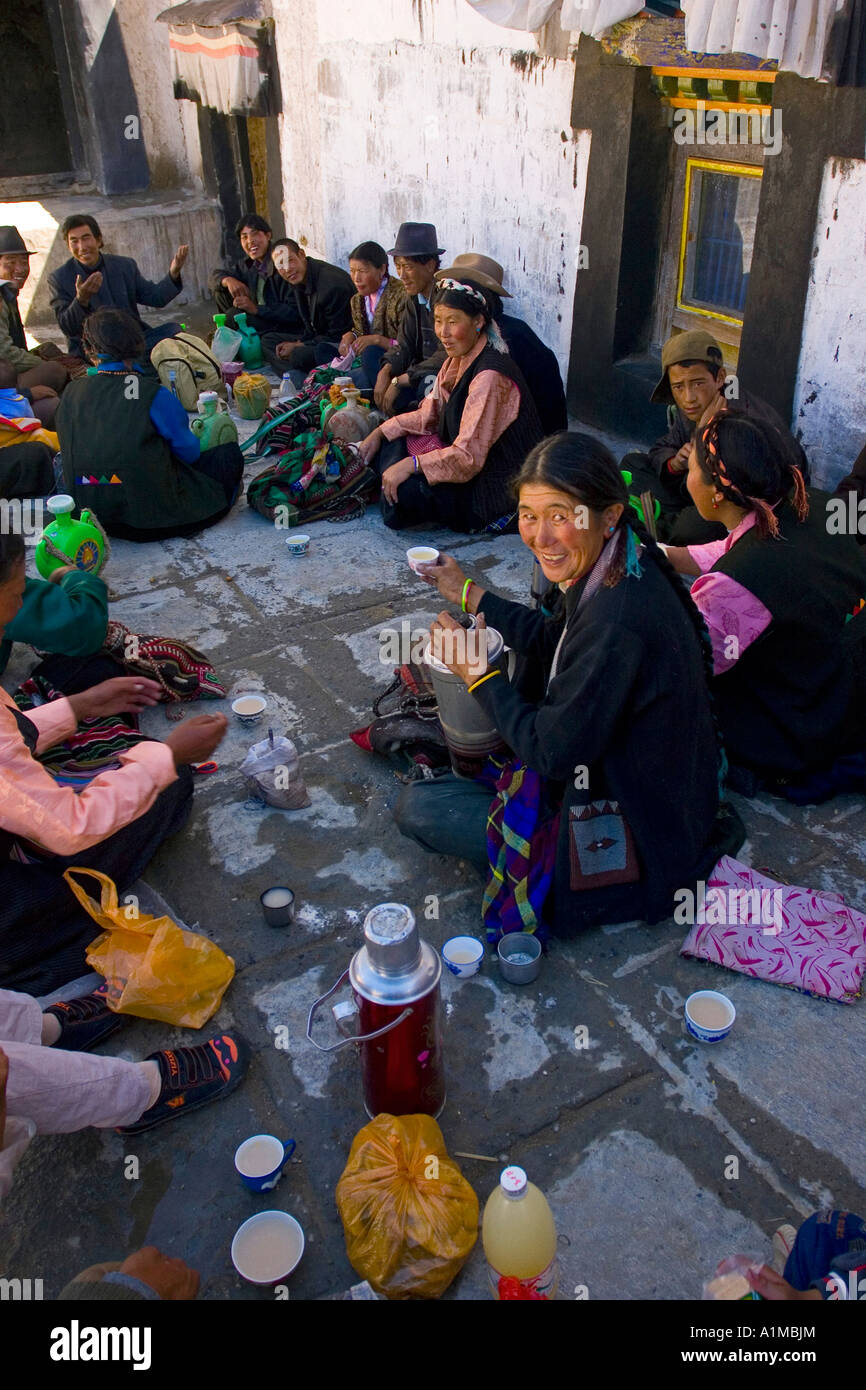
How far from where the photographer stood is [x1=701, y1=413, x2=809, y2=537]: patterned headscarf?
10.9ft

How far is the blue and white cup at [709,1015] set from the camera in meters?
2.79

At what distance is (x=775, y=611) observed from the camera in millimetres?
3363

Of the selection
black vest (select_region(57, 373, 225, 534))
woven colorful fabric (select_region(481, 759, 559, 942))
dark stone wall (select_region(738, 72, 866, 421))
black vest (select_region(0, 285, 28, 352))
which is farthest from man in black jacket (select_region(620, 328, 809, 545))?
black vest (select_region(0, 285, 28, 352))

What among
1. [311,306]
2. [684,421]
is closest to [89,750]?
[684,421]

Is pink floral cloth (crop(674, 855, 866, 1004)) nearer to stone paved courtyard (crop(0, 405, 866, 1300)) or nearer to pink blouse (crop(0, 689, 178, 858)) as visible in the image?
stone paved courtyard (crop(0, 405, 866, 1300))

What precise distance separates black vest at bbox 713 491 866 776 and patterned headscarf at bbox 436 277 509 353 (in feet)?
7.99

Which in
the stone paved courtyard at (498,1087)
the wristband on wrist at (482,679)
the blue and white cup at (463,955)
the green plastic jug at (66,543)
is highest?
the wristband on wrist at (482,679)

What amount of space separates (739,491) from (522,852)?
4.55ft

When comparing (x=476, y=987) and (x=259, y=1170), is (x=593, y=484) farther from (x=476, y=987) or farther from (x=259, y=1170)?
(x=259, y=1170)

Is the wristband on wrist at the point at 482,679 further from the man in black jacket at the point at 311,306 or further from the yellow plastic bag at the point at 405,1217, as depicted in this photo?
the man in black jacket at the point at 311,306

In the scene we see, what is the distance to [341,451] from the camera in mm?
6340

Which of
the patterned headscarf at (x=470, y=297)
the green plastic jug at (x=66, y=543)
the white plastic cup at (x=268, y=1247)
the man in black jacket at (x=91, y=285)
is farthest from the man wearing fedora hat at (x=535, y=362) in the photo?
the white plastic cup at (x=268, y=1247)

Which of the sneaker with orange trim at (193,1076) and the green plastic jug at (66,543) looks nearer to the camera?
the sneaker with orange trim at (193,1076)

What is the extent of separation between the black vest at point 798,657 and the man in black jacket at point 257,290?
632 centimetres
